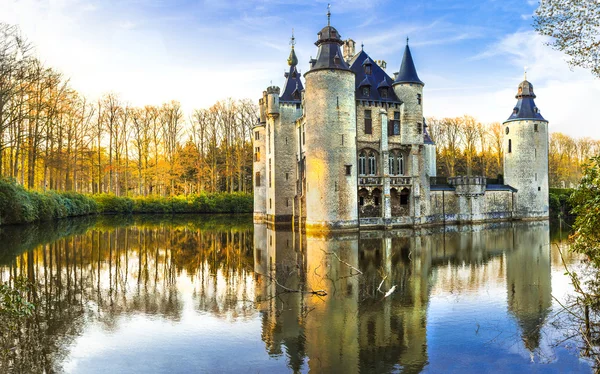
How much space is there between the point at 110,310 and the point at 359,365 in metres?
5.80

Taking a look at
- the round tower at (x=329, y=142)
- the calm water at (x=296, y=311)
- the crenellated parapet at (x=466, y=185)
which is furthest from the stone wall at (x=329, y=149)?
the crenellated parapet at (x=466, y=185)

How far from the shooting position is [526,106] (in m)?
37.6

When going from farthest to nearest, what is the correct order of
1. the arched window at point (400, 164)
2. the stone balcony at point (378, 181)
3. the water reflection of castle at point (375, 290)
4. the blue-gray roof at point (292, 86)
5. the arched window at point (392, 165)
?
the blue-gray roof at point (292, 86) → the arched window at point (400, 164) → the arched window at point (392, 165) → the stone balcony at point (378, 181) → the water reflection of castle at point (375, 290)

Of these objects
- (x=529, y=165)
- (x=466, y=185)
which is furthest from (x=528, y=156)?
(x=466, y=185)

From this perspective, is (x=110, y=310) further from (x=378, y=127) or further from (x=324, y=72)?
(x=378, y=127)

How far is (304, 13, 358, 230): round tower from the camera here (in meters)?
26.0

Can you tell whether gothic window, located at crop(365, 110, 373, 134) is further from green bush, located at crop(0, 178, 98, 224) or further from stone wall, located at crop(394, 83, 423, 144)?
green bush, located at crop(0, 178, 98, 224)

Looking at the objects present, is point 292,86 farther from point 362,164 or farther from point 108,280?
point 108,280

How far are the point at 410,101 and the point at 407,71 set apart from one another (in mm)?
2008

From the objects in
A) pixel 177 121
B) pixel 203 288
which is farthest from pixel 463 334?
pixel 177 121

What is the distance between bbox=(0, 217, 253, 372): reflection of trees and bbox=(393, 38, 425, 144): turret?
1293 centimetres

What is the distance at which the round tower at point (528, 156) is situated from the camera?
37219 millimetres

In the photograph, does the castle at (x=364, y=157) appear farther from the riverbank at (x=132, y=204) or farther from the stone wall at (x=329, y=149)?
the riverbank at (x=132, y=204)

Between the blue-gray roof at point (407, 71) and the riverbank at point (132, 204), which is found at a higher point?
the blue-gray roof at point (407, 71)
